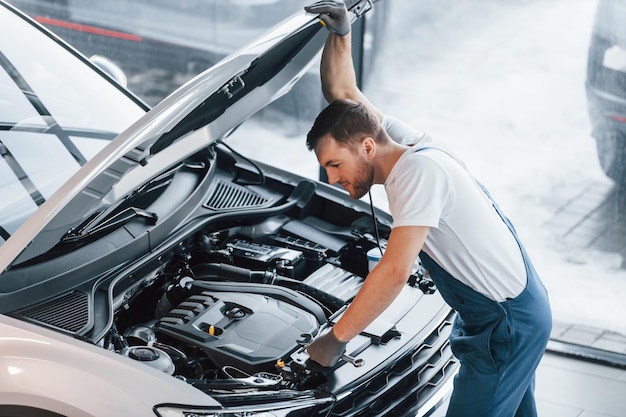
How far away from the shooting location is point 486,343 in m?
2.56

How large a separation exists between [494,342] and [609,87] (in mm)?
2097

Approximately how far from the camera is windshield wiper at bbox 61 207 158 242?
2.70 metres

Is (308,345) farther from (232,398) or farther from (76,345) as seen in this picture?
(76,345)

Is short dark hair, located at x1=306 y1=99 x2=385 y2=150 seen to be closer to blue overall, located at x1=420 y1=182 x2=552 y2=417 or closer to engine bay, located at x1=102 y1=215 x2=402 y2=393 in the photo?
blue overall, located at x1=420 y1=182 x2=552 y2=417

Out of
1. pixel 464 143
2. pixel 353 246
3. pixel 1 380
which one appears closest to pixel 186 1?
pixel 464 143

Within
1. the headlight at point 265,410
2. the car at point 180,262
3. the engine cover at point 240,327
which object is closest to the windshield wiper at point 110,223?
the car at point 180,262

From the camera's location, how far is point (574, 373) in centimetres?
410

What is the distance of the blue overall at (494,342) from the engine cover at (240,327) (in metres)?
0.45

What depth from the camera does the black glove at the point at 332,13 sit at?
8.83 ft

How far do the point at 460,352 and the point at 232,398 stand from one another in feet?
2.32

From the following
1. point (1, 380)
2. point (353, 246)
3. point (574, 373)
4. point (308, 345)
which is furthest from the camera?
point (574, 373)

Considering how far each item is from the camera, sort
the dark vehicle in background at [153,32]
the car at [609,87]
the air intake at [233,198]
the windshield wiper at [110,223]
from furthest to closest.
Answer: the dark vehicle in background at [153,32]
the car at [609,87]
the air intake at [233,198]
the windshield wiper at [110,223]

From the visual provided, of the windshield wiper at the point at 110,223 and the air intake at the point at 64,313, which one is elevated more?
the windshield wiper at the point at 110,223

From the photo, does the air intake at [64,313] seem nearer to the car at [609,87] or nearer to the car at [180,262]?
the car at [180,262]
